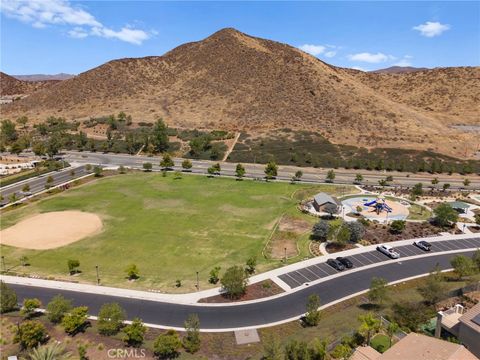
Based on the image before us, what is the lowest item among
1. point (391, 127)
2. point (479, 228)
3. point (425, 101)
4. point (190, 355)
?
point (190, 355)

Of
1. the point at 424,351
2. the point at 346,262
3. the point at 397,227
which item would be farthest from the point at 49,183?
the point at 424,351

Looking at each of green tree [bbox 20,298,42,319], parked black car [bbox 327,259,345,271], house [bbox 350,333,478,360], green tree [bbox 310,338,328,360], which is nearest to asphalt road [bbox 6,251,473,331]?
parked black car [bbox 327,259,345,271]

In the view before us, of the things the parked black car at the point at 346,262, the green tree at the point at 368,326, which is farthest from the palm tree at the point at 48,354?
the parked black car at the point at 346,262

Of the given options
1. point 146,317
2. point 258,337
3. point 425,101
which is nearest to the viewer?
point 258,337

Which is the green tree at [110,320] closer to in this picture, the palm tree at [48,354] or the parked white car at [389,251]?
the palm tree at [48,354]

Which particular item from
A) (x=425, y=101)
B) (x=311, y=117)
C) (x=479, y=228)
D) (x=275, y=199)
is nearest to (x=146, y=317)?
(x=275, y=199)

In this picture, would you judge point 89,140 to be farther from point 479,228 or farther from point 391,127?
point 479,228
